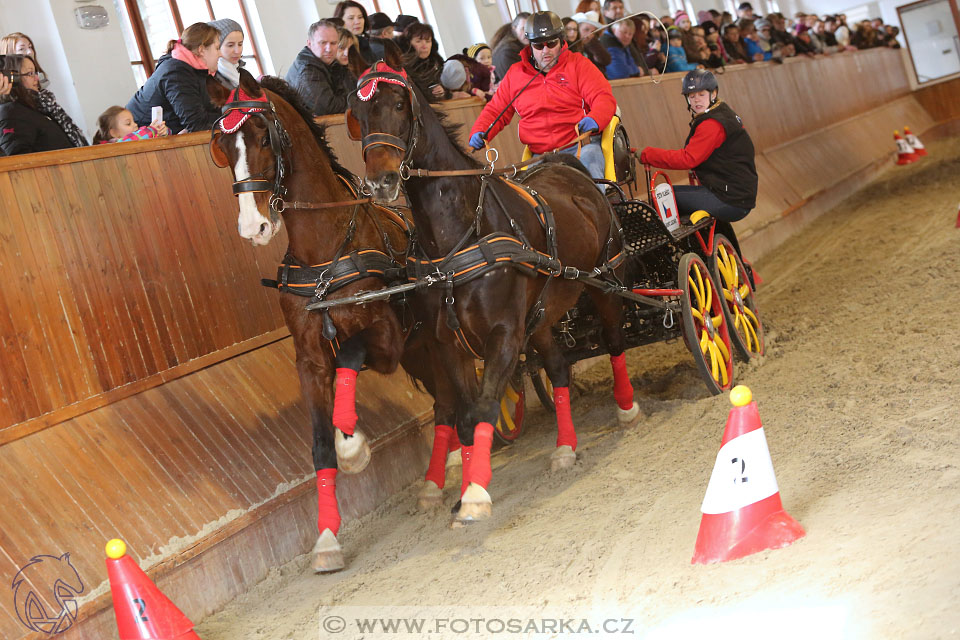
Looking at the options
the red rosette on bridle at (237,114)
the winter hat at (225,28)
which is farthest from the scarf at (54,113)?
the red rosette on bridle at (237,114)

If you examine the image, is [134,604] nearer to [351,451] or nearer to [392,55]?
[351,451]

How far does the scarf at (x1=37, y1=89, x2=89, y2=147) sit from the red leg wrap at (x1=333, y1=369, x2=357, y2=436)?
8.62 feet

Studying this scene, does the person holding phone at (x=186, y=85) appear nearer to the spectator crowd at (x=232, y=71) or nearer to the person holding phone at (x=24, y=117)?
the spectator crowd at (x=232, y=71)

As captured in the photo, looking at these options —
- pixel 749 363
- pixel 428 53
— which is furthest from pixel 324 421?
pixel 428 53

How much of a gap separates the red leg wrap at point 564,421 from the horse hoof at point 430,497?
0.77 meters

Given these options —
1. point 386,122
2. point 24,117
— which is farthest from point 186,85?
point 386,122

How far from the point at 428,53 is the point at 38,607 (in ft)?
20.4

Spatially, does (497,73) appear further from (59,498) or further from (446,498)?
(59,498)

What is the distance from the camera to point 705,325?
5.74 metres

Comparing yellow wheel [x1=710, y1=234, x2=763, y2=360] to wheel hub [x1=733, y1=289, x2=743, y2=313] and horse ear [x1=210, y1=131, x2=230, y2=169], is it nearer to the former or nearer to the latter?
wheel hub [x1=733, y1=289, x2=743, y2=313]

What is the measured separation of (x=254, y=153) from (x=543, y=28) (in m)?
2.16

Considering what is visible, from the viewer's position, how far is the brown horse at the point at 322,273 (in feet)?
13.9

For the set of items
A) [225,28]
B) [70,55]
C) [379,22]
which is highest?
[70,55]

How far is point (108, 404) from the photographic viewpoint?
4.58m
